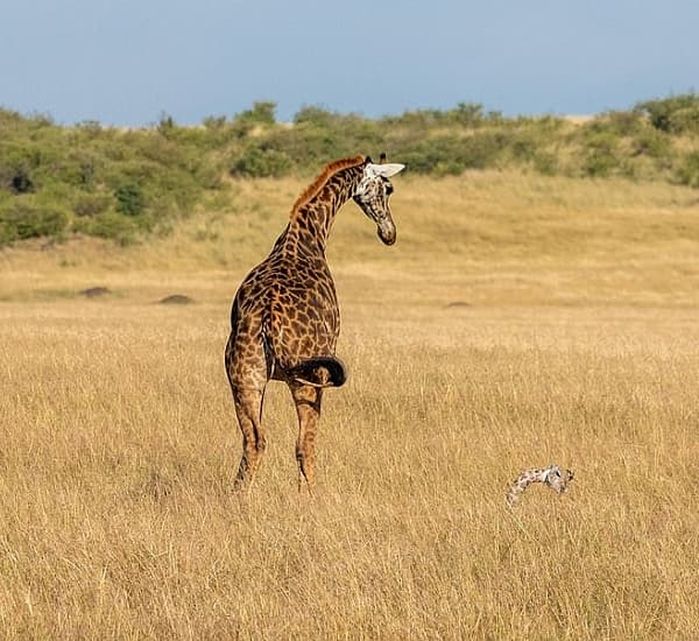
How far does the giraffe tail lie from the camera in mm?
7773

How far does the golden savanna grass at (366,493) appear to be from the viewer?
566cm

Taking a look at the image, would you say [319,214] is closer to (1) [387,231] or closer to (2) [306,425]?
(1) [387,231]

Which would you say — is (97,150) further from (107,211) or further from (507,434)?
(507,434)

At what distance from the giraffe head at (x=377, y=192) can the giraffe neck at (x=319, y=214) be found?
0.20 ft

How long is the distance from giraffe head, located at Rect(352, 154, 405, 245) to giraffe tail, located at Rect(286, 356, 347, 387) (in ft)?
5.95

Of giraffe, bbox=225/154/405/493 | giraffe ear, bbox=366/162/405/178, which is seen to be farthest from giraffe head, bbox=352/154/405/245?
giraffe, bbox=225/154/405/493

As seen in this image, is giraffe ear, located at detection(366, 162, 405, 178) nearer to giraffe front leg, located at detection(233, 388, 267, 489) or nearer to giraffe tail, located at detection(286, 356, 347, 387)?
giraffe tail, located at detection(286, 356, 347, 387)

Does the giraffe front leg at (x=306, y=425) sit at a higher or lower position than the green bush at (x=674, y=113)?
lower

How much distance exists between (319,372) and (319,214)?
1.51m

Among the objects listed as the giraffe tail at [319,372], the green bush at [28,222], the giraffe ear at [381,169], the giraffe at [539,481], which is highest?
the giraffe ear at [381,169]

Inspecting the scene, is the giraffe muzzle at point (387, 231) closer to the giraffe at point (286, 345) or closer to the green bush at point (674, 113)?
the giraffe at point (286, 345)

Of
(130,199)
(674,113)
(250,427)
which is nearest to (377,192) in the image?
(250,427)

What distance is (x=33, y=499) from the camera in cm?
776

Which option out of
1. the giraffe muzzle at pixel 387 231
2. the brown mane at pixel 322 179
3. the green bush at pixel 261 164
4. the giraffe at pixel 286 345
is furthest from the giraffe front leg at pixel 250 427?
the green bush at pixel 261 164
